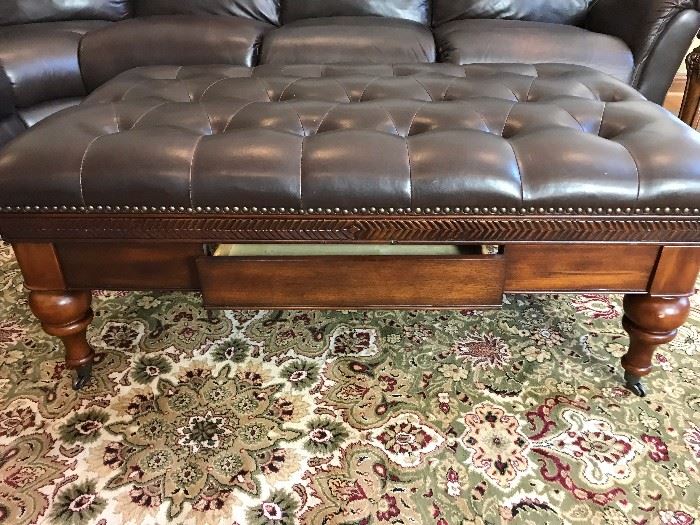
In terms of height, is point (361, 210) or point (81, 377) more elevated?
point (361, 210)

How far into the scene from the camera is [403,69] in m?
1.45

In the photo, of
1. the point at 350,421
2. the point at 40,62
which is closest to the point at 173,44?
the point at 40,62

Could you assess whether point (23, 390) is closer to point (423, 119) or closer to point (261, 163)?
point (261, 163)

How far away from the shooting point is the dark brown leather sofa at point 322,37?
1712 millimetres

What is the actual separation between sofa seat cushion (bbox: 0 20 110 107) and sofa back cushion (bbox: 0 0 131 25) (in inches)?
2.7

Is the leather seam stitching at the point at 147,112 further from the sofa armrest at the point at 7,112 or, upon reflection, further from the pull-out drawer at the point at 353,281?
the sofa armrest at the point at 7,112

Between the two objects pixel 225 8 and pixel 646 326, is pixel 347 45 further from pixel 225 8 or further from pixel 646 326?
pixel 646 326

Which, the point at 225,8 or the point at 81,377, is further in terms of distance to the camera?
the point at 225,8

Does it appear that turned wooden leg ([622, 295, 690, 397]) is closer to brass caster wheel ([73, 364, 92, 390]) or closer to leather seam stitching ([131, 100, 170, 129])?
leather seam stitching ([131, 100, 170, 129])

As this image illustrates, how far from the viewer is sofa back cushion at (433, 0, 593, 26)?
76.5 inches

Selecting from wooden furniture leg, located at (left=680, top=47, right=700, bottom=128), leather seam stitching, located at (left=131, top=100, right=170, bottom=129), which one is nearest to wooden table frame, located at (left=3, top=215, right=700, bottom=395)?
leather seam stitching, located at (left=131, top=100, right=170, bottom=129)

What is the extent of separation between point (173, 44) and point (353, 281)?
126 cm

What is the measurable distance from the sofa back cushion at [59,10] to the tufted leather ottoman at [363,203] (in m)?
1.20

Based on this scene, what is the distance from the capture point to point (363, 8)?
197cm
